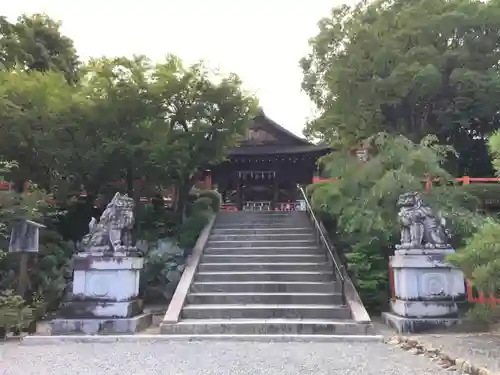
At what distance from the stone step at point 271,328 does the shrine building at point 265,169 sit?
1464cm

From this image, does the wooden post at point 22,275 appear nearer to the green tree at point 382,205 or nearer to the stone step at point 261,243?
the stone step at point 261,243

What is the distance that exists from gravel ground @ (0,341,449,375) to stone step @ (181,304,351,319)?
1578 mm

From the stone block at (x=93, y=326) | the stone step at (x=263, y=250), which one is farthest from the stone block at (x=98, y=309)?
the stone step at (x=263, y=250)

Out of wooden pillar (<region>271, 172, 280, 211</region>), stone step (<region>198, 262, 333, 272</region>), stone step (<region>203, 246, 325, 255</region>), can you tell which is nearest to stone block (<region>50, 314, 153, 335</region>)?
stone step (<region>198, 262, 333, 272</region>)

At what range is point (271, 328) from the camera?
8633mm

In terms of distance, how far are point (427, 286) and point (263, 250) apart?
4.84 metres

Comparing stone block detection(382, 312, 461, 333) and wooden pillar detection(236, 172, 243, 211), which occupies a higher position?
wooden pillar detection(236, 172, 243, 211)

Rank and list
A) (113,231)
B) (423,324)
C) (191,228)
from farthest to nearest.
→ (191,228)
(113,231)
(423,324)

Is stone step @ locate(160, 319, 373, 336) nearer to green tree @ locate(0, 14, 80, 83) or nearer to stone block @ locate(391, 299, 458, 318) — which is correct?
stone block @ locate(391, 299, 458, 318)

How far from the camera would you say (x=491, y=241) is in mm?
6137

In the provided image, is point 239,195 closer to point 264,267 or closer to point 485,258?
point 264,267

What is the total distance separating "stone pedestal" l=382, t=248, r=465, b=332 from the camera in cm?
885

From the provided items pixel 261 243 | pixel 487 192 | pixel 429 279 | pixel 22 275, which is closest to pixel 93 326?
pixel 22 275

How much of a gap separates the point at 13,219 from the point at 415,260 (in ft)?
24.8
